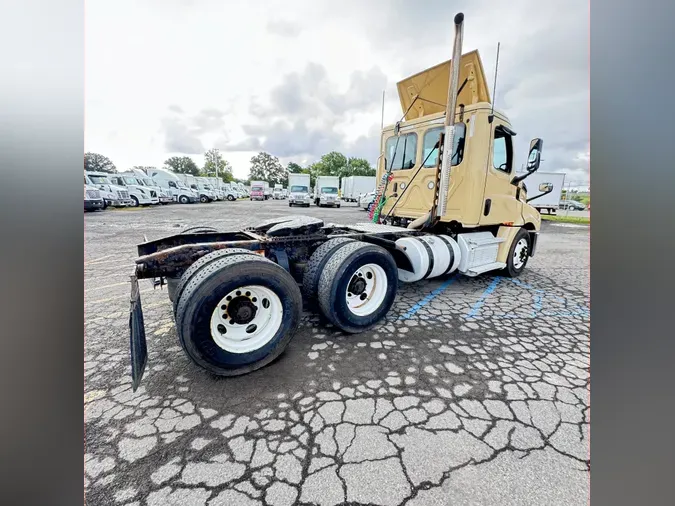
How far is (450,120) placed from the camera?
4.86m

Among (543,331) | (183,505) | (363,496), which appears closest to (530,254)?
(543,331)

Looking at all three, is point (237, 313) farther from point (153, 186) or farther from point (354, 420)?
point (153, 186)

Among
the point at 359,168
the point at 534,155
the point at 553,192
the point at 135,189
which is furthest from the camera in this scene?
the point at 359,168

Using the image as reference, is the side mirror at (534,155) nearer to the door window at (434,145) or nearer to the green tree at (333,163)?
the door window at (434,145)

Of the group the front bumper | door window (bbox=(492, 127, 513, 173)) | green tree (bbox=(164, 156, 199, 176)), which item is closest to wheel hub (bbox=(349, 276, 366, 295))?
door window (bbox=(492, 127, 513, 173))

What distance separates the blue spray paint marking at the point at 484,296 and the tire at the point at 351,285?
133 cm

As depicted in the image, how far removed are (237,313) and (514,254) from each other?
583 centimetres

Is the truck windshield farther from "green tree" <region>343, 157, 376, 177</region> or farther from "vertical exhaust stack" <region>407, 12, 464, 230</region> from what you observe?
"green tree" <region>343, 157, 376, 177</region>

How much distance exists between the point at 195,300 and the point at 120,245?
821 cm

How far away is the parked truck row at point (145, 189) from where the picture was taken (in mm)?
18812

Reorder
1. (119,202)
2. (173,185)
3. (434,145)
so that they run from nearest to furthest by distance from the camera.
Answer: (434,145), (119,202), (173,185)

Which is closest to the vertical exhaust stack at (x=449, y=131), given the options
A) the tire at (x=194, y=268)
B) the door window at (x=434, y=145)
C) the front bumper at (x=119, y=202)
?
the door window at (x=434, y=145)

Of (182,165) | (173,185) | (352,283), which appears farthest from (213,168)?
(352,283)

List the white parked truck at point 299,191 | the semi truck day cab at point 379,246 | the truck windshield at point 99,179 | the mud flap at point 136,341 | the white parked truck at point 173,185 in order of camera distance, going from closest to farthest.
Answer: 1. the mud flap at point 136,341
2. the semi truck day cab at point 379,246
3. the truck windshield at point 99,179
4. the white parked truck at point 173,185
5. the white parked truck at point 299,191
